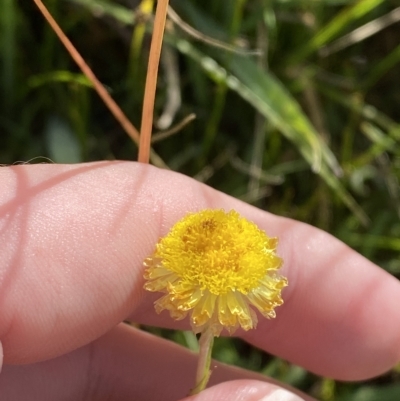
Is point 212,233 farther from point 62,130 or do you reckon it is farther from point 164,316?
point 62,130

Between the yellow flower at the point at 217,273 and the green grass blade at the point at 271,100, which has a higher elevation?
the green grass blade at the point at 271,100

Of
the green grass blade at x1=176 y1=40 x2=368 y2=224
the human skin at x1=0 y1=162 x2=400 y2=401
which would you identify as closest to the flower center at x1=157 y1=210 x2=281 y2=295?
the human skin at x1=0 y1=162 x2=400 y2=401

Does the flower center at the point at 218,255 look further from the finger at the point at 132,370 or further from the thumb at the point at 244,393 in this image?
the finger at the point at 132,370

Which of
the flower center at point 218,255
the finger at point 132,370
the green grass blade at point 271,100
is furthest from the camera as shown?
the green grass blade at point 271,100

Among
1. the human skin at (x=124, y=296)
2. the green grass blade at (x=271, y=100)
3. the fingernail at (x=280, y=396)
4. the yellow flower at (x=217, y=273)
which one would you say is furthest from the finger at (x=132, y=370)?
the green grass blade at (x=271, y=100)

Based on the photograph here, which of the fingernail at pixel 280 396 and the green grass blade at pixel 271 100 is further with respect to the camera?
the green grass blade at pixel 271 100
